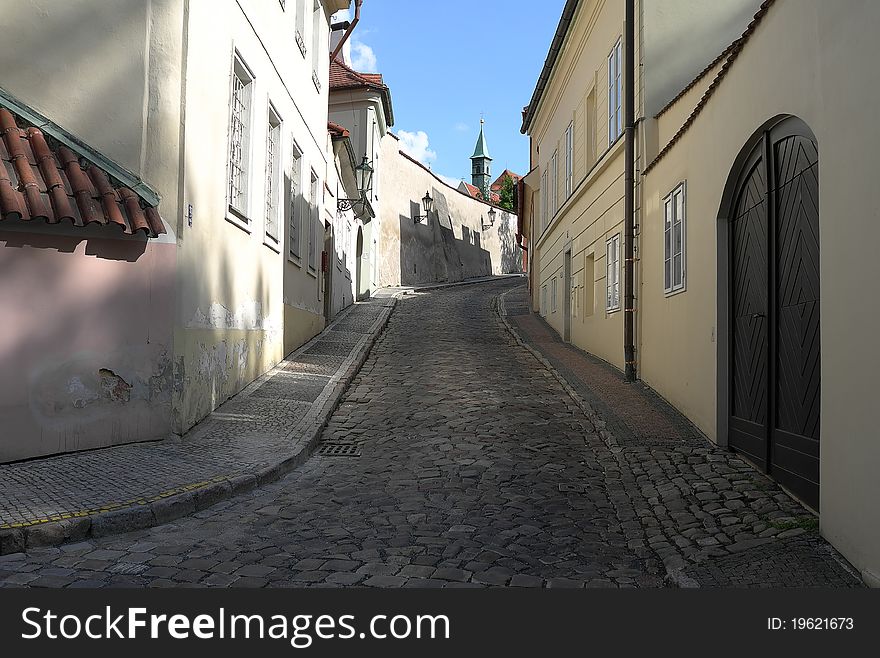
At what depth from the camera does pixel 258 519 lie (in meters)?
5.88

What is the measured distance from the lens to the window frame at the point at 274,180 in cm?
1177

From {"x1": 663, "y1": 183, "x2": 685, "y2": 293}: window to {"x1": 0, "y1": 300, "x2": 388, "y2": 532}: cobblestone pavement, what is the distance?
185 inches

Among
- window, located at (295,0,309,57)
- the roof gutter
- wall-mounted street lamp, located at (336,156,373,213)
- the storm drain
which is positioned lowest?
the storm drain

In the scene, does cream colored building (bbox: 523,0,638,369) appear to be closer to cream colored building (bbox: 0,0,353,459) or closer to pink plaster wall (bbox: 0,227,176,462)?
cream colored building (bbox: 0,0,353,459)

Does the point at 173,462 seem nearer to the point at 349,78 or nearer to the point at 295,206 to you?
the point at 295,206

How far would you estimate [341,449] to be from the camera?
8.55 meters

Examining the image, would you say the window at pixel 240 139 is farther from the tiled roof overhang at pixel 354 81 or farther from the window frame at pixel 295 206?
the tiled roof overhang at pixel 354 81

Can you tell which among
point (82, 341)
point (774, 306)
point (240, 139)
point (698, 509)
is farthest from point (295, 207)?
point (698, 509)

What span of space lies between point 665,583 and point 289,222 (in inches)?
398

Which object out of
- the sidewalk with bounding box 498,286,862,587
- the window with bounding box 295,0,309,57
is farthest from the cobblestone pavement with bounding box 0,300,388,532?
the window with bounding box 295,0,309,57

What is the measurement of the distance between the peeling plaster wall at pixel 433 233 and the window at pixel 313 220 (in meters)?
17.9

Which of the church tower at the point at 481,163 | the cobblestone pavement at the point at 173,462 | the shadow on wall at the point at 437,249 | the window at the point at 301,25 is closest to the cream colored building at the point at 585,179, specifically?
the window at the point at 301,25

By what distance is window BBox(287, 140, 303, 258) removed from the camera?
13.4 meters

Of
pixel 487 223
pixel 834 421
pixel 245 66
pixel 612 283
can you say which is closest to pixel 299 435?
pixel 245 66
